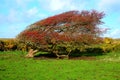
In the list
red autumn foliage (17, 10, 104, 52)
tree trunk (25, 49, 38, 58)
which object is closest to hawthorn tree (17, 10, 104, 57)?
red autumn foliage (17, 10, 104, 52)

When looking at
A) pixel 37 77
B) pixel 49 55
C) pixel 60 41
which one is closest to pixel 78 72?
pixel 37 77

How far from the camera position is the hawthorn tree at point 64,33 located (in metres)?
32.9

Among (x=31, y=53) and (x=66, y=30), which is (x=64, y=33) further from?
(x=31, y=53)

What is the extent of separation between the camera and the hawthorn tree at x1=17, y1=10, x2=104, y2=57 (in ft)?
108

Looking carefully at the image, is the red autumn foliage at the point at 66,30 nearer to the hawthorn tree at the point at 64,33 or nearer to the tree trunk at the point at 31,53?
the hawthorn tree at the point at 64,33

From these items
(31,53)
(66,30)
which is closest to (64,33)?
(66,30)

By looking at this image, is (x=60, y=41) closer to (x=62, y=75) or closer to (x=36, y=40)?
(x=36, y=40)

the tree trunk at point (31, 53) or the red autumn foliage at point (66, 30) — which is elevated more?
the red autumn foliage at point (66, 30)

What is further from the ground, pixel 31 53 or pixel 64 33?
pixel 64 33

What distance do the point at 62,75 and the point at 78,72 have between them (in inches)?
67.1

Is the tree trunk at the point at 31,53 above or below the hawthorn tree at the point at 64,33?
below

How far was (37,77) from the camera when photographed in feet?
60.1

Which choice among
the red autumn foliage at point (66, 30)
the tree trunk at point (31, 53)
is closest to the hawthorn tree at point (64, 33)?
the red autumn foliage at point (66, 30)

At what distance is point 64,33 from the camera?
33312 millimetres
